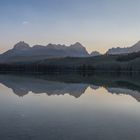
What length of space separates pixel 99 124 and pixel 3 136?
644 centimetres

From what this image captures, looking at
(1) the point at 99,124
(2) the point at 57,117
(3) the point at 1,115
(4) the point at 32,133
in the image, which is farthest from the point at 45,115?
(4) the point at 32,133

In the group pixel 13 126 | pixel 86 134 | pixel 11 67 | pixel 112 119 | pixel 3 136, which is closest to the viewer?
pixel 3 136

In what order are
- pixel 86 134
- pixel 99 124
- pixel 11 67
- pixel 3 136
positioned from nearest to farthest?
pixel 3 136
pixel 86 134
pixel 99 124
pixel 11 67

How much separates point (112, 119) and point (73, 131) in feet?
16.5

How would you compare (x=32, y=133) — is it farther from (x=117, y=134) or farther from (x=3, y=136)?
(x=117, y=134)

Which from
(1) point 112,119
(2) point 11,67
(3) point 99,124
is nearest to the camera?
(3) point 99,124

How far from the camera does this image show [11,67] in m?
198

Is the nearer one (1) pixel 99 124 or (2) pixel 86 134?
(2) pixel 86 134

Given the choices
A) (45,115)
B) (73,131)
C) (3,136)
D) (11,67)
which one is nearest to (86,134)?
(73,131)

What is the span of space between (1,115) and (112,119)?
7.49 m

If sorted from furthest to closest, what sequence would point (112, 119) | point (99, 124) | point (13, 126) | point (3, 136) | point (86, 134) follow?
point (112, 119)
point (99, 124)
point (13, 126)
point (86, 134)
point (3, 136)

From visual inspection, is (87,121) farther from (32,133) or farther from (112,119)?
(32,133)

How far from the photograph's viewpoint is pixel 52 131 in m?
17.9

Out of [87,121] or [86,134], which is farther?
[87,121]
